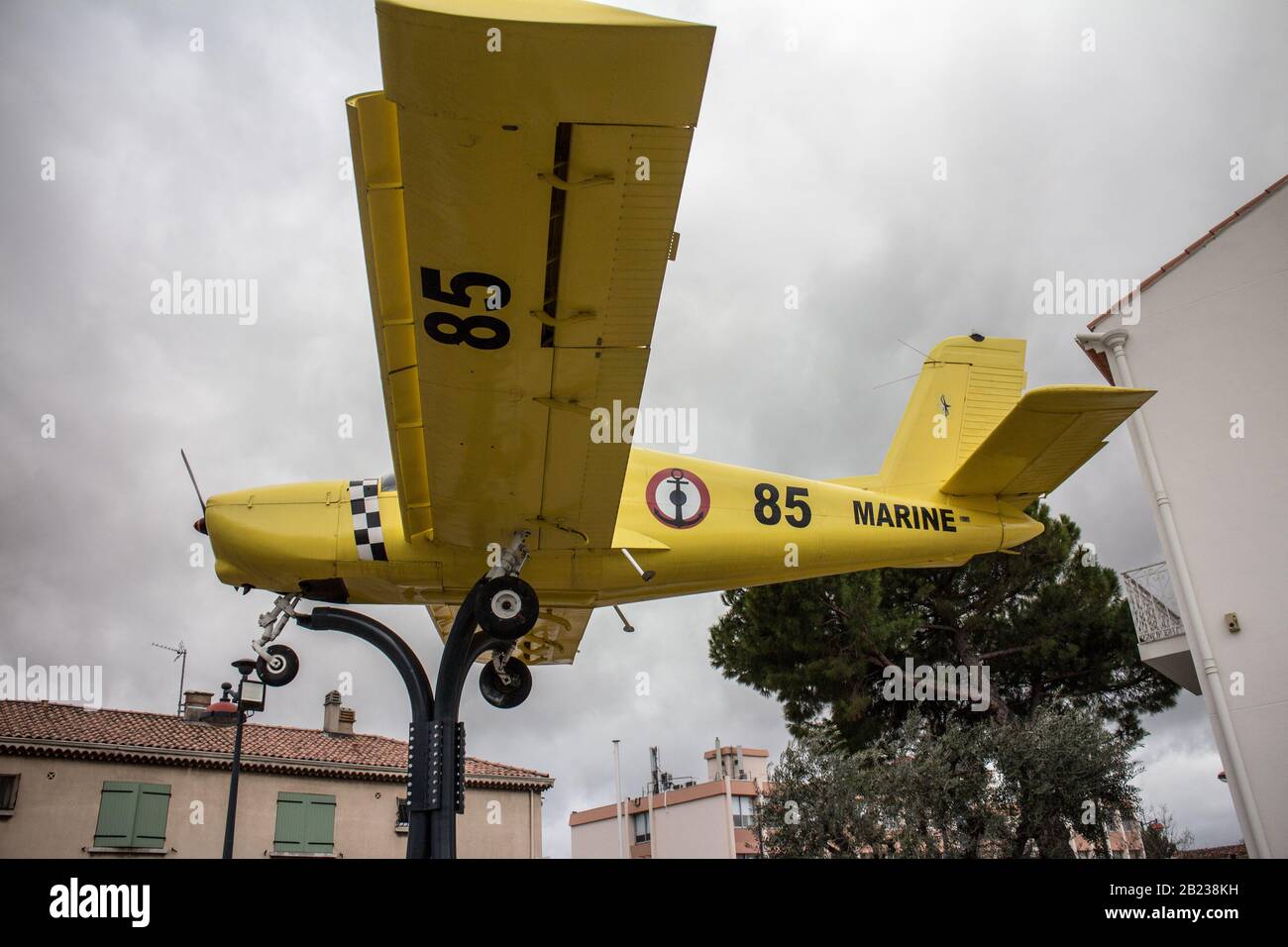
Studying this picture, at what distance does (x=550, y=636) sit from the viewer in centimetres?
1216

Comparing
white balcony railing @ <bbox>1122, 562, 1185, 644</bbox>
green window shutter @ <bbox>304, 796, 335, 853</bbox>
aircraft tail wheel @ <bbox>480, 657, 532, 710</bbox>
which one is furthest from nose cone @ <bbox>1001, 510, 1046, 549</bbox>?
green window shutter @ <bbox>304, 796, 335, 853</bbox>

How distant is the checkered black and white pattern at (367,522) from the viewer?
9070 mm

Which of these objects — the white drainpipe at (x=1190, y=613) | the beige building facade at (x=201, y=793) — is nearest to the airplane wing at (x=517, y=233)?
the white drainpipe at (x=1190, y=613)

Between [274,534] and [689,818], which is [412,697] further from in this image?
[689,818]

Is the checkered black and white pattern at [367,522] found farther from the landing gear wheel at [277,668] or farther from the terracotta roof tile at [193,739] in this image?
the terracotta roof tile at [193,739]

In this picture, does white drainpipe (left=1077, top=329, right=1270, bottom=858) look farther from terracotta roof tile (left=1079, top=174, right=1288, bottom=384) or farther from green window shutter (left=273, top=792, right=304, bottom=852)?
green window shutter (left=273, top=792, right=304, bottom=852)

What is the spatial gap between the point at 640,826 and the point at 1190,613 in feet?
119

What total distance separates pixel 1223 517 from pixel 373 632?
13.4 metres

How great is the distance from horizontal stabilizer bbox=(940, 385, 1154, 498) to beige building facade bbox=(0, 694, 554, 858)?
16.5 m

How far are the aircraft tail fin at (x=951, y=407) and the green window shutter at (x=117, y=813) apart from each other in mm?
19078

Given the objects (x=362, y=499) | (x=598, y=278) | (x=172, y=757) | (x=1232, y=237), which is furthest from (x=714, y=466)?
(x=172, y=757)
